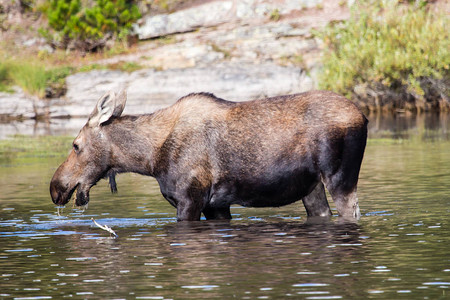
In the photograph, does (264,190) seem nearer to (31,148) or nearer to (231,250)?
(231,250)

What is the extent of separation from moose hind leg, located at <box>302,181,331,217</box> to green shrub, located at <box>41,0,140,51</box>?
3596 cm

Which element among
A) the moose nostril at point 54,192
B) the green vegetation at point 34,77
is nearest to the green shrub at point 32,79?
the green vegetation at point 34,77

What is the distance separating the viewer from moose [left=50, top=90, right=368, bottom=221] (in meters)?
12.3

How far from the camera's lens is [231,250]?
34.9ft

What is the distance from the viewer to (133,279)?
29.7 ft

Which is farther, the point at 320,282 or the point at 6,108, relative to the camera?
the point at 6,108

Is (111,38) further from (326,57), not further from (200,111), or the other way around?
(200,111)

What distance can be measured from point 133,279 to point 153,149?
4.13 m

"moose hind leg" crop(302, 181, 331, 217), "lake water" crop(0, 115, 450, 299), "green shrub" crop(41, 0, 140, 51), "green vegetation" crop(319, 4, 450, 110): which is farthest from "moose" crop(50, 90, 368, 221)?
"green shrub" crop(41, 0, 140, 51)

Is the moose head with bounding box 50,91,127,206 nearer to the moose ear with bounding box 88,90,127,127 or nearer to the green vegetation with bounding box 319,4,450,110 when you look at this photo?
the moose ear with bounding box 88,90,127,127

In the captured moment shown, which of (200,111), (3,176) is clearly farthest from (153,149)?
(3,176)

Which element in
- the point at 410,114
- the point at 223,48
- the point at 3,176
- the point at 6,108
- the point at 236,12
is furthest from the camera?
the point at 236,12

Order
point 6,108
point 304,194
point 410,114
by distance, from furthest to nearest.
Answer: point 6,108 < point 410,114 < point 304,194

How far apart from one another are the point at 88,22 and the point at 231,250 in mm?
40641
